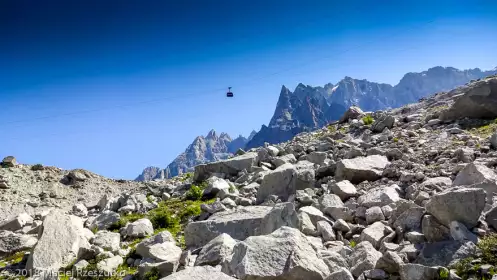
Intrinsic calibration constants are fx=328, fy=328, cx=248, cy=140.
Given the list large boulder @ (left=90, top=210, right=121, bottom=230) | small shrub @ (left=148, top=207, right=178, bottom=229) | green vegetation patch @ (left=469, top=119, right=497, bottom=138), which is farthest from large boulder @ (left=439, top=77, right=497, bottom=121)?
large boulder @ (left=90, top=210, right=121, bottom=230)

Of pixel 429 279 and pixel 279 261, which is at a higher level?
pixel 279 261

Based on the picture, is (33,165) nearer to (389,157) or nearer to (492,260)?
(389,157)

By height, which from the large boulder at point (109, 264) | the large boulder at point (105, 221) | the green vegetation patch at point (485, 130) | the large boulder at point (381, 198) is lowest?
the large boulder at point (109, 264)

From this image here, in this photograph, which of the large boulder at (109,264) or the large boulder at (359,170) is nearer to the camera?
the large boulder at (109,264)

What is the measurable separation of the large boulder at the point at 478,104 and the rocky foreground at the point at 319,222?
0.18 ft

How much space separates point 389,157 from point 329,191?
4536mm

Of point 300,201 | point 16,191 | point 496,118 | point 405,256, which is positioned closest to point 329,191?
point 300,201

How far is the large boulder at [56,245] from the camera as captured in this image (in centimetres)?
1057

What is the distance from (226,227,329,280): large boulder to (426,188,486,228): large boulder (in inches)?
117

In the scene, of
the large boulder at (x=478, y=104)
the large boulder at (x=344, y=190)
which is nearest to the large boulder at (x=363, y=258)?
the large boulder at (x=344, y=190)

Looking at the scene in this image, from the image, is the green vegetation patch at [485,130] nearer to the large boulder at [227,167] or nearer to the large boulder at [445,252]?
the large boulder at [445,252]

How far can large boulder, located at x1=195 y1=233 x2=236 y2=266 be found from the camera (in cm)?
805

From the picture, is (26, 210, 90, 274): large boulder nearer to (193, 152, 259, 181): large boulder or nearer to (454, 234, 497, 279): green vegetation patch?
(193, 152, 259, 181): large boulder

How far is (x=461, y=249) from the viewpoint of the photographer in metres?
6.57
